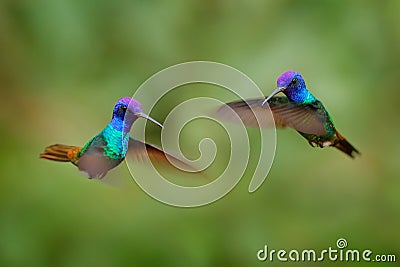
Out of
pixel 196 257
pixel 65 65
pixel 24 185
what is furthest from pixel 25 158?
pixel 196 257

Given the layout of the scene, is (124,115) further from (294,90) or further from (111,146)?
(294,90)

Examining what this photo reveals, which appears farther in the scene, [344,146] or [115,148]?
[344,146]

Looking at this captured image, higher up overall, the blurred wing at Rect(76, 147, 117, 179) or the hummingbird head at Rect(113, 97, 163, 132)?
the hummingbird head at Rect(113, 97, 163, 132)

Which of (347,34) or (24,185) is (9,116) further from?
(347,34)

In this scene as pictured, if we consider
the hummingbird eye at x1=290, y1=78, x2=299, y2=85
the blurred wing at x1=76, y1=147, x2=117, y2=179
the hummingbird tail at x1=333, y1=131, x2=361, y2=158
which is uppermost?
the hummingbird tail at x1=333, y1=131, x2=361, y2=158
